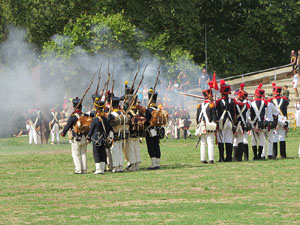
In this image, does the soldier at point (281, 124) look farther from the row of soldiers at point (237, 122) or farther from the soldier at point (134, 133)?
the soldier at point (134, 133)

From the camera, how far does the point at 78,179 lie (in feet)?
62.1

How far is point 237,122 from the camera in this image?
22.2 metres

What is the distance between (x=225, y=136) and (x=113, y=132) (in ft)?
11.3

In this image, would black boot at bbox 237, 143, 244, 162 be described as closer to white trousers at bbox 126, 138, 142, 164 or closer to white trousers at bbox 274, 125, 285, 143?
white trousers at bbox 274, 125, 285, 143

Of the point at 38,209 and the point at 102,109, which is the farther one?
the point at 102,109

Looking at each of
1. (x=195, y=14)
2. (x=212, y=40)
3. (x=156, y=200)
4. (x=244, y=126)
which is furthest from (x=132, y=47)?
(x=156, y=200)

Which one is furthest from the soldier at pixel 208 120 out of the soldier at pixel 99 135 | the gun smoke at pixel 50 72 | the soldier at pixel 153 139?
the gun smoke at pixel 50 72

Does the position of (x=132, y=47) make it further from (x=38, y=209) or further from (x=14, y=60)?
(x=38, y=209)

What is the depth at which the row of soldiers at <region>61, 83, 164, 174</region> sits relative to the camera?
1991cm

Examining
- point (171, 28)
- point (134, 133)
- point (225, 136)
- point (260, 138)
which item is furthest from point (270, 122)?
point (171, 28)

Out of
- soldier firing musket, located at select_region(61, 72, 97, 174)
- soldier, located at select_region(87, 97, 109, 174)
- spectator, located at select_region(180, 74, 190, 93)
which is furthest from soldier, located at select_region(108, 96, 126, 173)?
spectator, located at select_region(180, 74, 190, 93)

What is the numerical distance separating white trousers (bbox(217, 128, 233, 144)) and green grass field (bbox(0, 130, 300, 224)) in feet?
2.34

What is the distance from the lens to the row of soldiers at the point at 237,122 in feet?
71.7

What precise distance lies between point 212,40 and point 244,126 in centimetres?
2948
